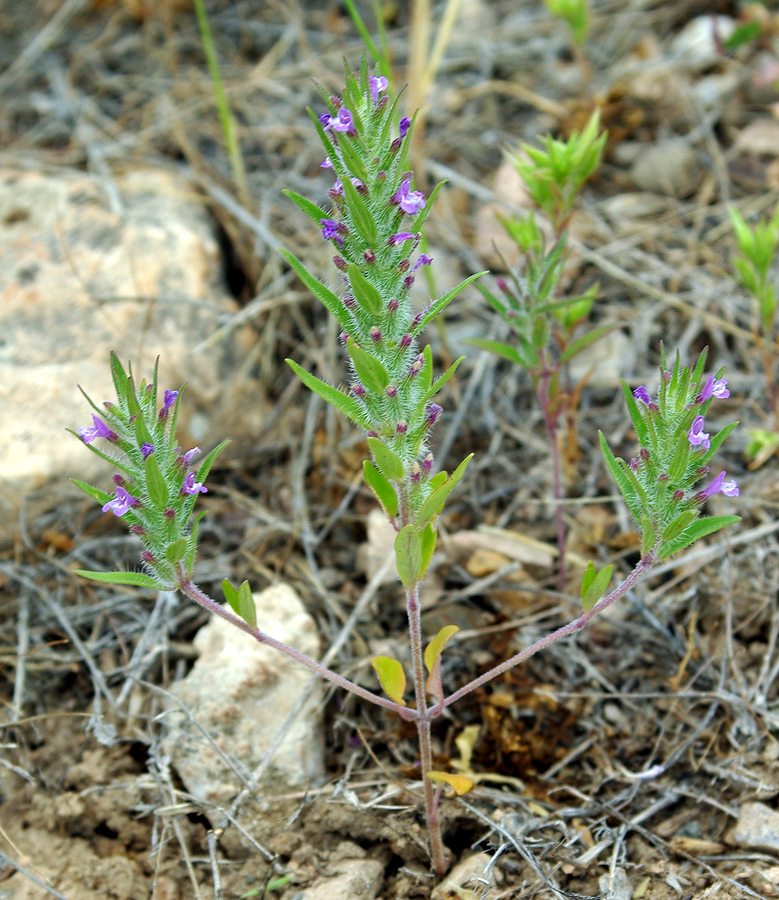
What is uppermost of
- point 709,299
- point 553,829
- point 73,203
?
point 73,203

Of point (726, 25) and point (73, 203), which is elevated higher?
point (726, 25)

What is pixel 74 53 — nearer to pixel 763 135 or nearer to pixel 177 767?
pixel 763 135

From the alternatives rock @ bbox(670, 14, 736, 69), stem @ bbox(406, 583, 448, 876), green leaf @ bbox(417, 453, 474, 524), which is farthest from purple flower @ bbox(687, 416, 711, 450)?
rock @ bbox(670, 14, 736, 69)

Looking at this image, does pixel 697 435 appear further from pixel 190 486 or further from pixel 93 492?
pixel 93 492

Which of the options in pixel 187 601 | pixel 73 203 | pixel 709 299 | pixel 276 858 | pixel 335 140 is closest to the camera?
pixel 335 140

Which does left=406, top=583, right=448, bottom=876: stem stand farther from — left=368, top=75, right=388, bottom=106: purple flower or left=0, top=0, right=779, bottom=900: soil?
left=368, top=75, right=388, bottom=106: purple flower

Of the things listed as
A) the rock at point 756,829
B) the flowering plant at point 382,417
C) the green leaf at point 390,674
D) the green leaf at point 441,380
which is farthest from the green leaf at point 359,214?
the rock at point 756,829

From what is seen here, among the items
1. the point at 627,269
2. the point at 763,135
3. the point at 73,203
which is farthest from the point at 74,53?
the point at 763,135
